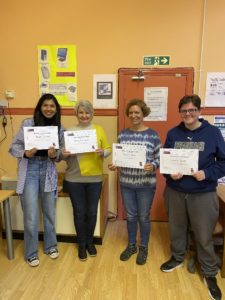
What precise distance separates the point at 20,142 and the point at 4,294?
118cm

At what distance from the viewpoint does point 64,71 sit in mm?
2904

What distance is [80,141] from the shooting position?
6.97 feet

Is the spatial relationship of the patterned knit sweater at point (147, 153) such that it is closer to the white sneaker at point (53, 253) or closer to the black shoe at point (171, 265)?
the black shoe at point (171, 265)

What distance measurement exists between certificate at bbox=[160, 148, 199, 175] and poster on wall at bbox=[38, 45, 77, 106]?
1.48 metres

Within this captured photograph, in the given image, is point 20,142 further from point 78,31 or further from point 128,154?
point 78,31

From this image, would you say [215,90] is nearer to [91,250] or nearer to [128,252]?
[128,252]

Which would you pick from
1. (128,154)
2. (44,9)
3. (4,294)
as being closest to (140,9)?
(44,9)

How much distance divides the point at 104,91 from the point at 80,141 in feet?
3.29

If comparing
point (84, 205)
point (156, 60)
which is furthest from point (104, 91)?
point (84, 205)

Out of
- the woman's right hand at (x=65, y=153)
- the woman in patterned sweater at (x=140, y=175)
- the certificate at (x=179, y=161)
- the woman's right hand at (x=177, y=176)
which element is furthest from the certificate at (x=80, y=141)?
the woman's right hand at (x=177, y=176)

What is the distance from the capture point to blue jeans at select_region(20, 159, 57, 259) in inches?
85.1

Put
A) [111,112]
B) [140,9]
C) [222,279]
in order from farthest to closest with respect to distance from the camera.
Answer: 1. [111,112]
2. [140,9]
3. [222,279]

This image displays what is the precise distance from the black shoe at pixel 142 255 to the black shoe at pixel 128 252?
0.25 feet

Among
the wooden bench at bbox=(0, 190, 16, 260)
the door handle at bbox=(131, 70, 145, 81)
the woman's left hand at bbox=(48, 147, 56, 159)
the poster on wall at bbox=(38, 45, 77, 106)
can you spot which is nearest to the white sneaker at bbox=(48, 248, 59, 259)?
the wooden bench at bbox=(0, 190, 16, 260)
